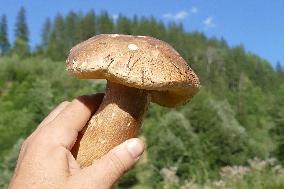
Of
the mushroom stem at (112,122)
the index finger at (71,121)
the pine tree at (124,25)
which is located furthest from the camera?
the pine tree at (124,25)

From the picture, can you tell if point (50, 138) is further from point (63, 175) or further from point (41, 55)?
point (41, 55)

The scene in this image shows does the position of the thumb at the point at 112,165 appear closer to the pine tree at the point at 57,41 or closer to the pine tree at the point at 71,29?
the pine tree at the point at 57,41

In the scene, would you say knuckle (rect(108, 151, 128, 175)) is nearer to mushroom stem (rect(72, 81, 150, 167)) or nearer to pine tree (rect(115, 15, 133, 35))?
mushroom stem (rect(72, 81, 150, 167))

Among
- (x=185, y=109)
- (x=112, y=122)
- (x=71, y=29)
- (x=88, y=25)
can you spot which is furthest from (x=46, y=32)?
(x=112, y=122)

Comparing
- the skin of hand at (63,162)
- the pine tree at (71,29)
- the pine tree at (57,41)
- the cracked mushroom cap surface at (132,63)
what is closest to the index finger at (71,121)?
the skin of hand at (63,162)

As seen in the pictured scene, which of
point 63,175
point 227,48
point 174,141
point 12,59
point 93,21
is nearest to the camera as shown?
point 63,175

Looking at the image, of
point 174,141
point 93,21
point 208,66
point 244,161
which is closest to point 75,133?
point 174,141

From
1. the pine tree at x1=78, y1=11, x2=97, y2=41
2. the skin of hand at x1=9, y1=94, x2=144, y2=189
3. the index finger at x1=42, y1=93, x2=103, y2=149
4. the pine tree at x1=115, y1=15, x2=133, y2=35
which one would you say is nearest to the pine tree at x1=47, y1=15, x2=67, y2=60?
the pine tree at x1=78, y1=11, x2=97, y2=41

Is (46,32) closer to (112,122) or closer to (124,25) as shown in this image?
(124,25)
